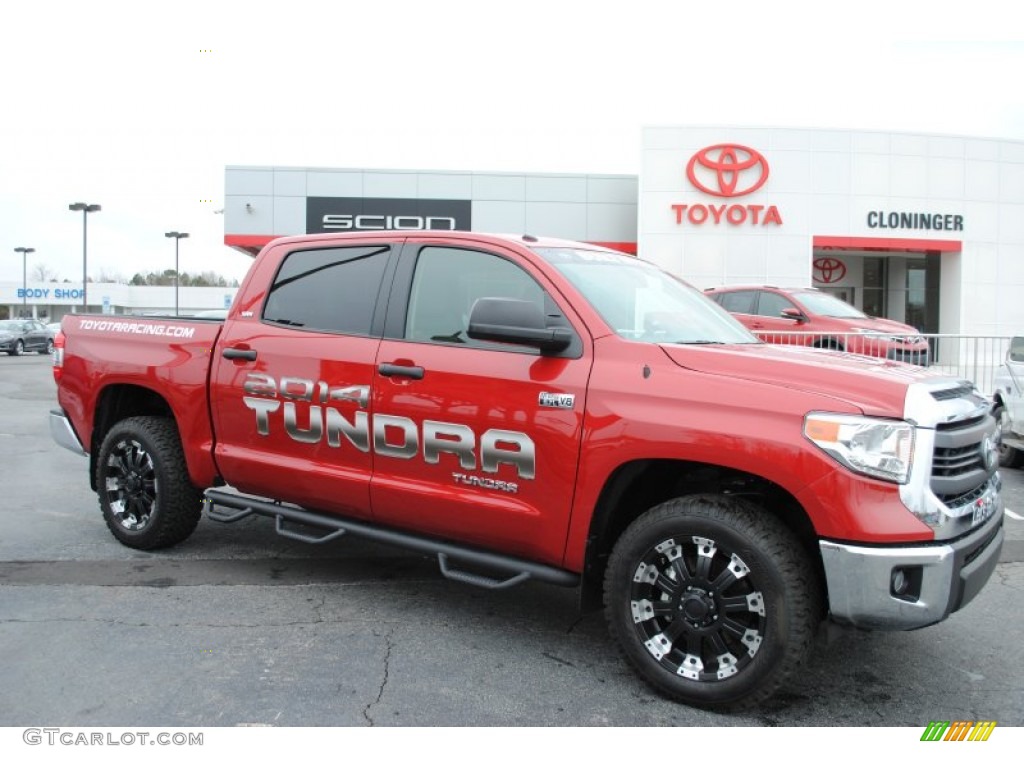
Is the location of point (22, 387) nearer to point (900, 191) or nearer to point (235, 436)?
point (235, 436)

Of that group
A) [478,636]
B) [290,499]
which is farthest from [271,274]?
[478,636]

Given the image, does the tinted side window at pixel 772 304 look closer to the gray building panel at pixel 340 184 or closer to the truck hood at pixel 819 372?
the truck hood at pixel 819 372

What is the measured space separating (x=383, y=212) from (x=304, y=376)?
24160 millimetres

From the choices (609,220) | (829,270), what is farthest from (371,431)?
(829,270)

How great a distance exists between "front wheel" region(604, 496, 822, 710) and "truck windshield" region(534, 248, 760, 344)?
3.03ft

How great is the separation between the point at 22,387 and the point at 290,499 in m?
17.3

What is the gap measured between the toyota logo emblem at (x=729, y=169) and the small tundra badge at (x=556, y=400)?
71.1ft

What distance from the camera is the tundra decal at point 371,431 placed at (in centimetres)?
380

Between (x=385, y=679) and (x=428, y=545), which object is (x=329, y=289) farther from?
(x=385, y=679)

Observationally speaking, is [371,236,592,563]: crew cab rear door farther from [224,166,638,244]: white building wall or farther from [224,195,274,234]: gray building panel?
[224,195,274,234]: gray building panel

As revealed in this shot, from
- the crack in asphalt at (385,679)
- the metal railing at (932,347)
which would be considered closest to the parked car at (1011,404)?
the metal railing at (932,347)

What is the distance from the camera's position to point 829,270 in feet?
91.9

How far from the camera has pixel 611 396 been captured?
3.56 metres

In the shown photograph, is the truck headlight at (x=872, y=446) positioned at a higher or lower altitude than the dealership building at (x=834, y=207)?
lower
